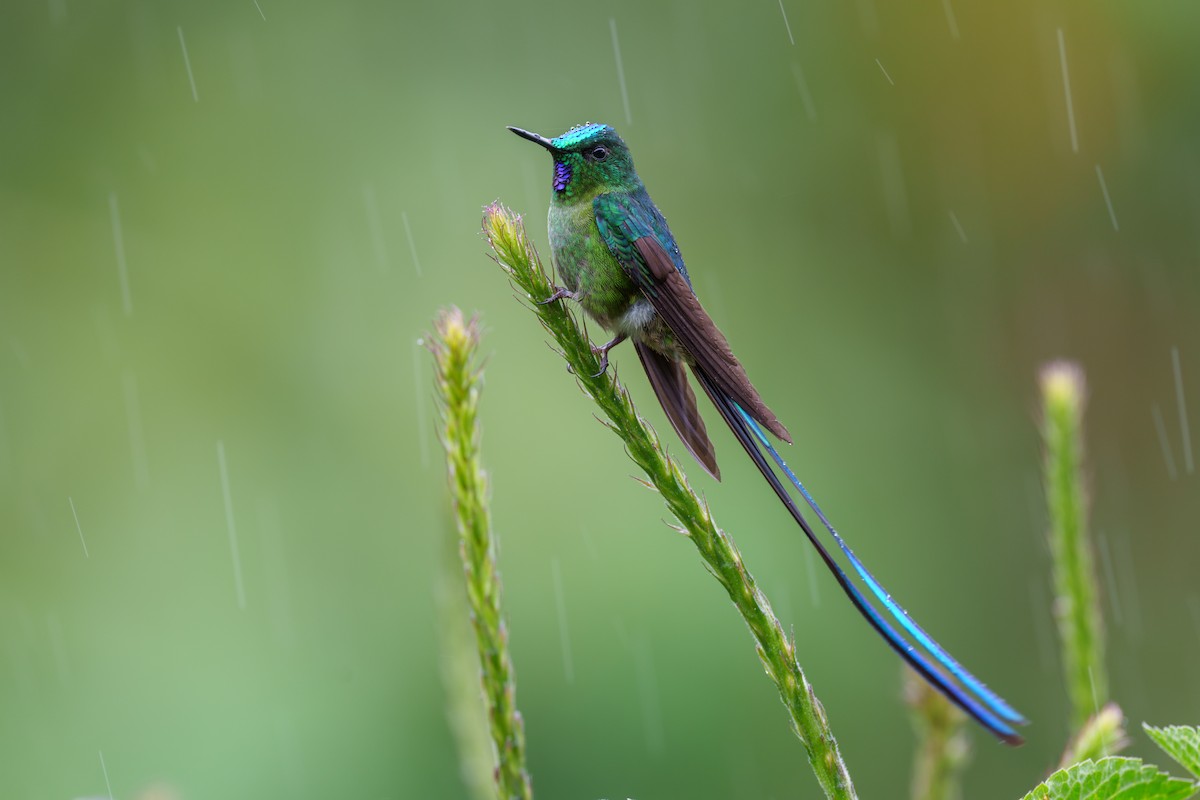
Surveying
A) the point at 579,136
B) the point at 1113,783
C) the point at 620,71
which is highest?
the point at 620,71

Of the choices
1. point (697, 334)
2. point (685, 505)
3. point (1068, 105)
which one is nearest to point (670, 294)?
point (697, 334)

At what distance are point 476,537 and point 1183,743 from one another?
94cm

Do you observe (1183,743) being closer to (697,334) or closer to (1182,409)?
(697,334)

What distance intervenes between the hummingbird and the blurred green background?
6.66 ft

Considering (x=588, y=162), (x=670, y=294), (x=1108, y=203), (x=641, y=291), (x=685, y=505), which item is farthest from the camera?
(x=1108, y=203)

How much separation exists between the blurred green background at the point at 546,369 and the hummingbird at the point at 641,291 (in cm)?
203

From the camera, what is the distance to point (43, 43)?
796cm

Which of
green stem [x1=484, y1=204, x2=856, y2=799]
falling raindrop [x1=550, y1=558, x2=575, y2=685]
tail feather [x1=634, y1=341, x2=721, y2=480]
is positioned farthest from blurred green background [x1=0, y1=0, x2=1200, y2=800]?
green stem [x1=484, y1=204, x2=856, y2=799]

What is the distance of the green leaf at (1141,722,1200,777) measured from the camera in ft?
3.90

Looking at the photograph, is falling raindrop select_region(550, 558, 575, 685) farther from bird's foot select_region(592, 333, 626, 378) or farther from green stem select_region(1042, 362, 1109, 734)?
green stem select_region(1042, 362, 1109, 734)

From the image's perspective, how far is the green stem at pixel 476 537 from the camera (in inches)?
58.2

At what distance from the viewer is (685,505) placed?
196 centimetres

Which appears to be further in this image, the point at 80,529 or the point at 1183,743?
the point at 80,529

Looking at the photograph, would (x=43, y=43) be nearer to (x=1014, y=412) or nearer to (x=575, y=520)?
(x=575, y=520)
